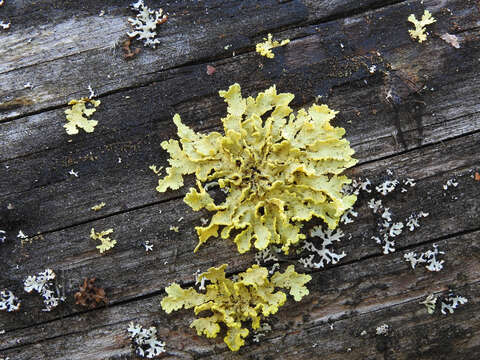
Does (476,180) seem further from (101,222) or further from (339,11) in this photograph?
(101,222)

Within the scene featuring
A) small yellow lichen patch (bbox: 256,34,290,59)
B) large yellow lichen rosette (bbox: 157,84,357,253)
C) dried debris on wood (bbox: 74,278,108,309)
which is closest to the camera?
large yellow lichen rosette (bbox: 157,84,357,253)

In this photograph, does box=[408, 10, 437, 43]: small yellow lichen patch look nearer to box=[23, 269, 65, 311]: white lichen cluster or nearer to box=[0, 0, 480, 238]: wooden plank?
box=[0, 0, 480, 238]: wooden plank

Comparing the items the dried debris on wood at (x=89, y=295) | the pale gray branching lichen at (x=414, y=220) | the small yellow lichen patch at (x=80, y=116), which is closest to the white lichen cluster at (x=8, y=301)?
the dried debris on wood at (x=89, y=295)

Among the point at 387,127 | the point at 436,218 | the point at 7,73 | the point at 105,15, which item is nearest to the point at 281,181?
the point at 387,127

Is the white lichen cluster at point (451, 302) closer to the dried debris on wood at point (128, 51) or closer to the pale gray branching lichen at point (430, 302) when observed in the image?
the pale gray branching lichen at point (430, 302)

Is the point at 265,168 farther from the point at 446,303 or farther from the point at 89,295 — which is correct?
the point at 446,303

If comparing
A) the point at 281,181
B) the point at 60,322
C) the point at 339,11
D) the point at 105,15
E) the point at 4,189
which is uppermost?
the point at 105,15

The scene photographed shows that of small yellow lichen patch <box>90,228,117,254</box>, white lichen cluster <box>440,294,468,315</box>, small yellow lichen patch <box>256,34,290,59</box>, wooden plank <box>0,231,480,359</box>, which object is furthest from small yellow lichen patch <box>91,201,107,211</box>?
white lichen cluster <box>440,294,468,315</box>
